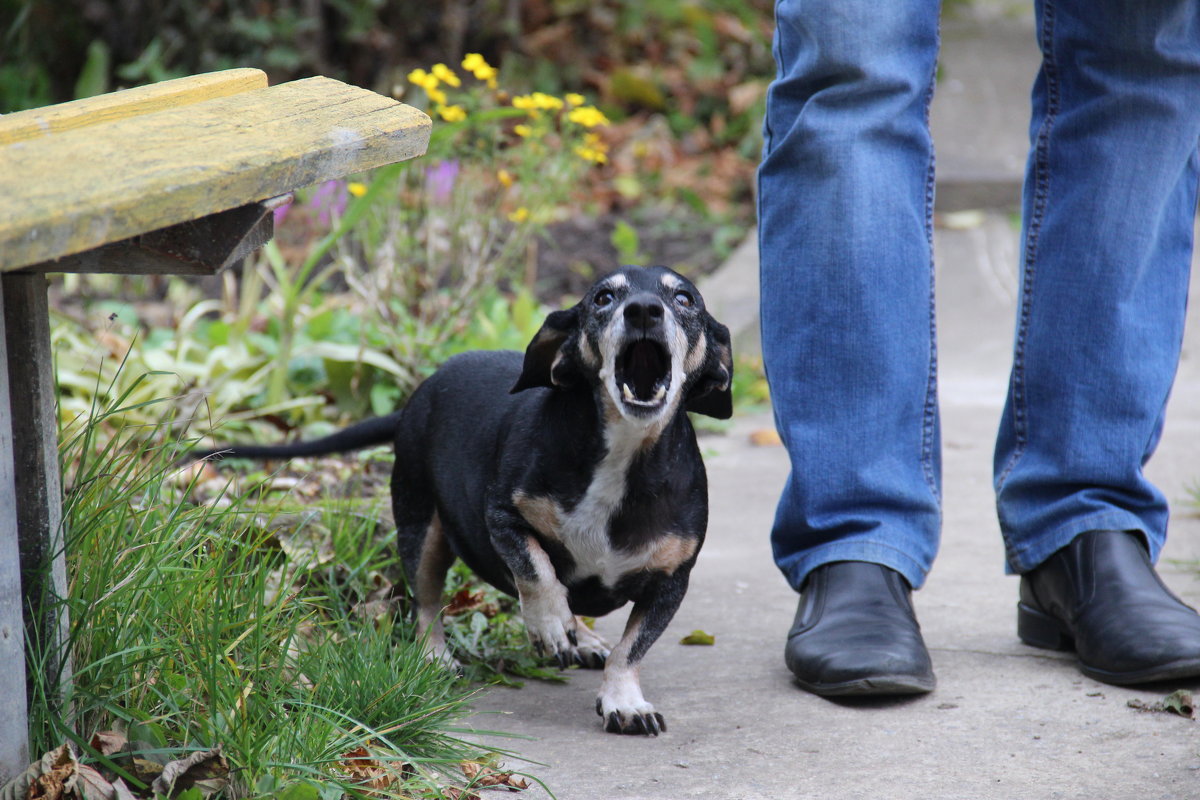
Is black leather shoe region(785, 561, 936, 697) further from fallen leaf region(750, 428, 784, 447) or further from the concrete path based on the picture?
fallen leaf region(750, 428, 784, 447)

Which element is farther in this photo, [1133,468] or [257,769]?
[1133,468]

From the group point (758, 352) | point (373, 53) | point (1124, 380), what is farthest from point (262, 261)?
point (373, 53)

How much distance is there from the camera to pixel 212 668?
1817mm

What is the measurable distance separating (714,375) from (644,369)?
156mm

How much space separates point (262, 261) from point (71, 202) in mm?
3354

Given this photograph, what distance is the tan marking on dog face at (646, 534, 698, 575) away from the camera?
92.7 inches

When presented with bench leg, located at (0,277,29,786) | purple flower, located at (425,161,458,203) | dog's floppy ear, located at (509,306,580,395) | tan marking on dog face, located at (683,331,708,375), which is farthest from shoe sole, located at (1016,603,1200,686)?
purple flower, located at (425,161,458,203)

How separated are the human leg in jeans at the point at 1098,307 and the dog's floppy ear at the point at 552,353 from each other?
1056 millimetres

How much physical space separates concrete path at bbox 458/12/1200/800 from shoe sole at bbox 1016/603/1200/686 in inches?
0.9

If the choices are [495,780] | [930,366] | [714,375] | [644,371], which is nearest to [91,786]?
[495,780]

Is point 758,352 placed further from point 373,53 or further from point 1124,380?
point 373,53

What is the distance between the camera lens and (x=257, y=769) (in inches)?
68.6

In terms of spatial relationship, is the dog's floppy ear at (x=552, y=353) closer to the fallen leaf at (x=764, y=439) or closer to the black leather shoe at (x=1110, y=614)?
the black leather shoe at (x=1110, y=614)

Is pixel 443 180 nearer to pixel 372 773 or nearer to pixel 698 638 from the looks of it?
pixel 698 638
